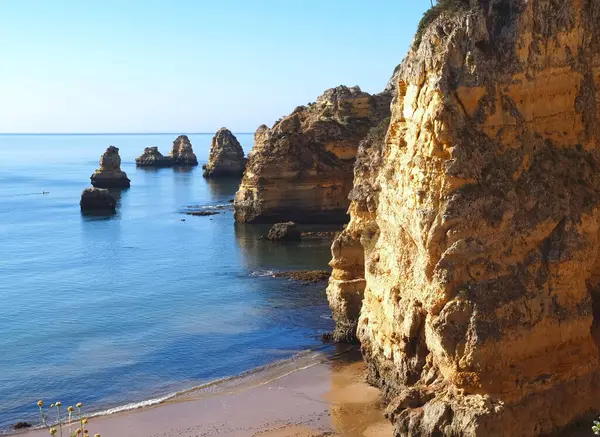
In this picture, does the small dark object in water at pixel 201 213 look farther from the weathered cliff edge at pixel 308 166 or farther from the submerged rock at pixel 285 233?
the submerged rock at pixel 285 233

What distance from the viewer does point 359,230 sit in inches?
1121

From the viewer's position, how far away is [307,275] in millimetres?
43125

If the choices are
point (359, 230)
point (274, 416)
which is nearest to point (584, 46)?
point (359, 230)

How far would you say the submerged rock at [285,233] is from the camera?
5494 cm

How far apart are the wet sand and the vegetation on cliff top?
10.8m

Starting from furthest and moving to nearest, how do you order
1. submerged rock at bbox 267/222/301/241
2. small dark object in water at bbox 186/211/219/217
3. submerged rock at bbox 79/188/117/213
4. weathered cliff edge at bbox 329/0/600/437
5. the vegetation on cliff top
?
1. submerged rock at bbox 79/188/117/213
2. small dark object in water at bbox 186/211/219/217
3. submerged rock at bbox 267/222/301/241
4. the vegetation on cliff top
5. weathered cliff edge at bbox 329/0/600/437

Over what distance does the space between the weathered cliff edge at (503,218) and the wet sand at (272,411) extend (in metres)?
2.76

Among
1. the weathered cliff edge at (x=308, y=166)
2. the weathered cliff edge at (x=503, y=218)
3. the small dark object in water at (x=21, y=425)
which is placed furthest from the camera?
the weathered cliff edge at (x=308, y=166)

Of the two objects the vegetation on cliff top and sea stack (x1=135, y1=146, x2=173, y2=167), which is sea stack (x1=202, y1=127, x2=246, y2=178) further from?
the vegetation on cliff top

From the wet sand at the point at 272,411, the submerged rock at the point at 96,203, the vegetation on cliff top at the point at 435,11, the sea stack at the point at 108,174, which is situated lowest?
the wet sand at the point at 272,411

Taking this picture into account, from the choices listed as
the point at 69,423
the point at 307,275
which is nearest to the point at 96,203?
the point at 307,275

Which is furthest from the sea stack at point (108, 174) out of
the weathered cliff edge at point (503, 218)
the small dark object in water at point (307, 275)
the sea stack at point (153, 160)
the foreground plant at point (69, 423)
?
the weathered cliff edge at point (503, 218)

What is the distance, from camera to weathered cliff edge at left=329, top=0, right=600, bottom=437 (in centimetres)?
1764

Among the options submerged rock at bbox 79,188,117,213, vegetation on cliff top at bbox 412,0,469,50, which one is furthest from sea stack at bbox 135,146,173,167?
vegetation on cliff top at bbox 412,0,469,50
